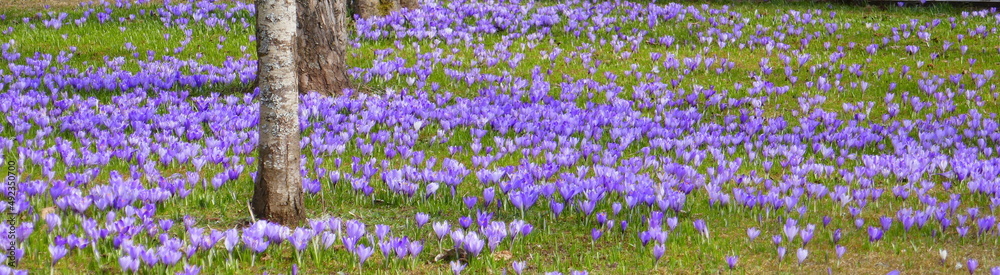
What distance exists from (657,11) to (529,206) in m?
11.7

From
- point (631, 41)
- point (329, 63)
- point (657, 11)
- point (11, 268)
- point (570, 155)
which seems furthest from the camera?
point (657, 11)

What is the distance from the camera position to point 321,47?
405 inches

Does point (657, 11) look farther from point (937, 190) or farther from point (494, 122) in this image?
point (937, 190)

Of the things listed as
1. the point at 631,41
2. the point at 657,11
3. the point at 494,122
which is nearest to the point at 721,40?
the point at 631,41

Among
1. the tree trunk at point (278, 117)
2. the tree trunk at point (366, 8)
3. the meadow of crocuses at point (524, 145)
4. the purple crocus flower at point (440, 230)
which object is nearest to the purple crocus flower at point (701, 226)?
the meadow of crocuses at point (524, 145)

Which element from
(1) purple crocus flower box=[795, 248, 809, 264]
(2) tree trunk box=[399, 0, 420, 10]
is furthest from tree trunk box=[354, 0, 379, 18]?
(1) purple crocus flower box=[795, 248, 809, 264]

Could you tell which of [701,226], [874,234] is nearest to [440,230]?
[701,226]

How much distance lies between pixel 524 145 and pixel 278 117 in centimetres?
319

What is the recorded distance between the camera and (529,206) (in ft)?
19.7

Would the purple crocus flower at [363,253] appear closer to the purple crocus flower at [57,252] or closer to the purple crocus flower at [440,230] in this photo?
the purple crocus flower at [440,230]

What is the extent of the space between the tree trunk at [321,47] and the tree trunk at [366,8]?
5352 mm

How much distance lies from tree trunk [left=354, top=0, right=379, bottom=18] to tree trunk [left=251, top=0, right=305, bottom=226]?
10.5m

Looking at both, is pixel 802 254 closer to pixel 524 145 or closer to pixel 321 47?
pixel 524 145

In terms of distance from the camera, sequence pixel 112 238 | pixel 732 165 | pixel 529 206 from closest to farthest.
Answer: pixel 112 238 < pixel 529 206 < pixel 732 165
